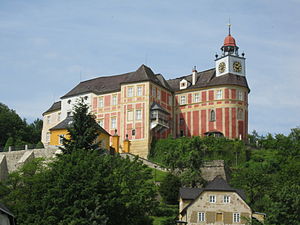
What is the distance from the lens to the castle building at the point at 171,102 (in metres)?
77.9

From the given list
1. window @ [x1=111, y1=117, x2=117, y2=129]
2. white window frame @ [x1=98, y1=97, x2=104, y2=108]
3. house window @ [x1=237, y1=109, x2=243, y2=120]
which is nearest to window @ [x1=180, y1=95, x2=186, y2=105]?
house window @ [x1=237, y1=109, x2=243, y2=120]

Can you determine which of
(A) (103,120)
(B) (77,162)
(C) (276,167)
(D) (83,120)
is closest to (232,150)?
(C) (276,167)

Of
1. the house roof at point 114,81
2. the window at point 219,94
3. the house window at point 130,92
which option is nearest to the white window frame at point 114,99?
the house roof at point 114,81

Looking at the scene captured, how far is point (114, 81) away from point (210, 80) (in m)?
12.9

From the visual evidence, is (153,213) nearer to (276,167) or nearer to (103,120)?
(276,167)

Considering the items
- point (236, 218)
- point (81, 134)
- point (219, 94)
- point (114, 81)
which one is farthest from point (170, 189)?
point (114, 81)

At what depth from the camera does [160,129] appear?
78.7 meters

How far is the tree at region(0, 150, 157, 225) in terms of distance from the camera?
43719mm

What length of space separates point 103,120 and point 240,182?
83.9 feet

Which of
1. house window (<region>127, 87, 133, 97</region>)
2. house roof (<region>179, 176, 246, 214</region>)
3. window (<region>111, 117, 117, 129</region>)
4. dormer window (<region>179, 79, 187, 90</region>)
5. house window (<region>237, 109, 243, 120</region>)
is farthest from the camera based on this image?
dormer window (<region>179, 79, 187, 90</region>)

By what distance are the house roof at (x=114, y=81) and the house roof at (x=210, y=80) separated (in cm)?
229

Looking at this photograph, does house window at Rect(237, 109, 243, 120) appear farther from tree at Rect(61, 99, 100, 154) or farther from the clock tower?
tree at Rect(61, 99, 100, 154)

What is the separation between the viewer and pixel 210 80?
82250mm

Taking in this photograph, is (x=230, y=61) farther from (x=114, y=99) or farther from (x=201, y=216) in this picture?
(x=201, y=216)
